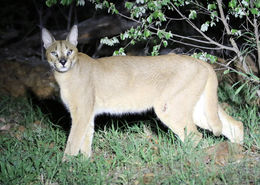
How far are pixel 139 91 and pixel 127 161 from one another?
3.43 feet

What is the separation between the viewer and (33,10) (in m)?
13.8

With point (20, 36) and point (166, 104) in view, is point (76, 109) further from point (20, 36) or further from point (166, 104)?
point (20, 36)

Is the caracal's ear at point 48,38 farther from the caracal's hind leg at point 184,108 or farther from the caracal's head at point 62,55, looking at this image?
the caracal's hind leg at point 184,108

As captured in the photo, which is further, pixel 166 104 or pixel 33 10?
pixel 33 10

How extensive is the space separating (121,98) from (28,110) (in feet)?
8.30

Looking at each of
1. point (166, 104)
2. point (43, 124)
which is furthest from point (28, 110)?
point (166, 104)

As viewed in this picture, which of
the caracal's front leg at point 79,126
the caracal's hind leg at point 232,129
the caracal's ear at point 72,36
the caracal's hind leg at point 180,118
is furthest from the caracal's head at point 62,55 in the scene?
the caracal's hind leg at point 232,129

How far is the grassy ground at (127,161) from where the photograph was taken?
371cm

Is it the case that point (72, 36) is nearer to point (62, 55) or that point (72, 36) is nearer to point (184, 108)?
point (62, 55)

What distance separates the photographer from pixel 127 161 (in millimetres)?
4266

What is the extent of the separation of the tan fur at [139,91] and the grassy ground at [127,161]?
0.23 metres

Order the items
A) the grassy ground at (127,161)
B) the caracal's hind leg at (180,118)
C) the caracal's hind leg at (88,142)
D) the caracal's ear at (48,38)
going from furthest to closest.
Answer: the caracal's ear at (48,38) < the caracal's hind leg at (88,142) < the caracal's hind leg at (180,118) < the grassy ground at (127,161)

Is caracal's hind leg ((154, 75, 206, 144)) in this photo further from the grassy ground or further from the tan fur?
the grassy ground

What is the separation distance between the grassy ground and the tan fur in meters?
0.23
